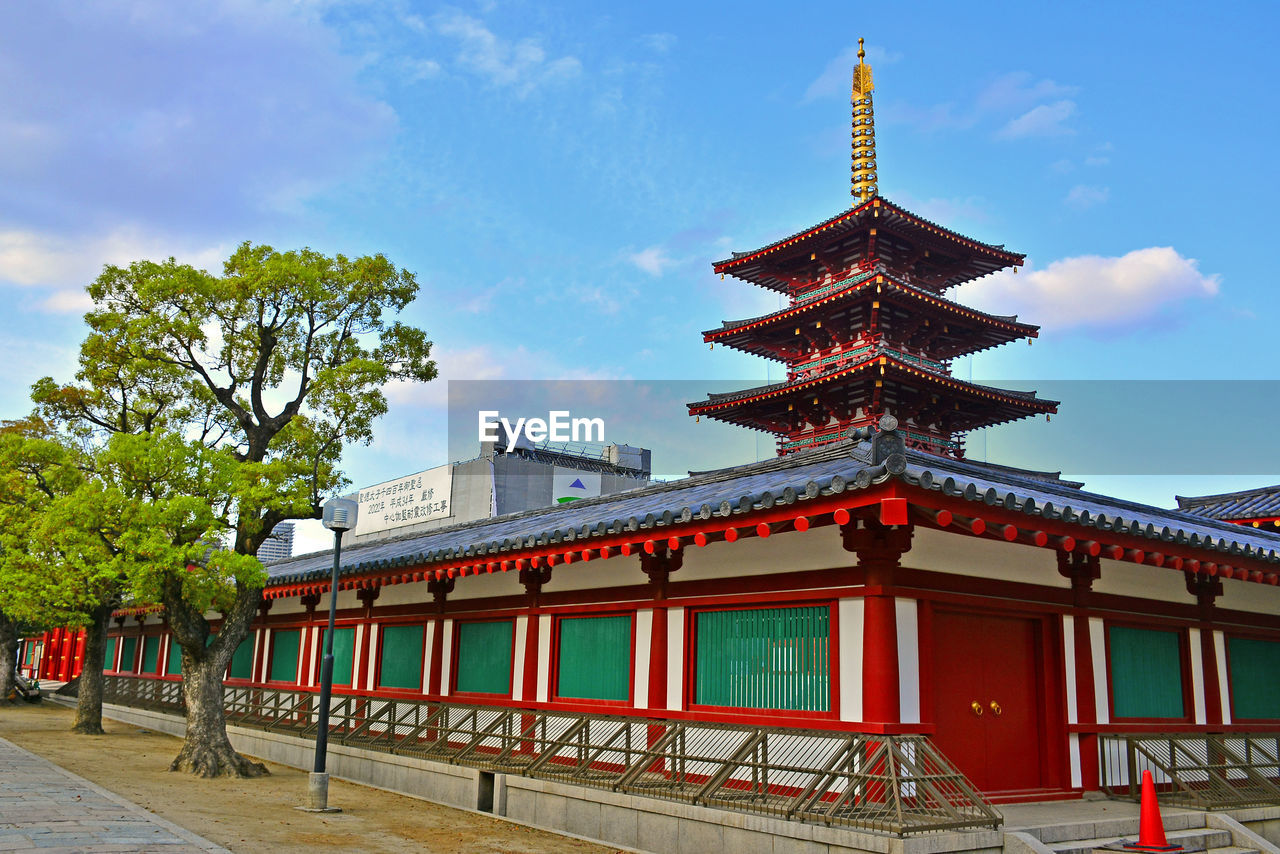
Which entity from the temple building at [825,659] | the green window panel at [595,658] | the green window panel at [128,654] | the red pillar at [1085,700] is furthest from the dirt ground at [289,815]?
the green window panel at [128,654]

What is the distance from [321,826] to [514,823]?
8.14 ft

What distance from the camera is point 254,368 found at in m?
18.3

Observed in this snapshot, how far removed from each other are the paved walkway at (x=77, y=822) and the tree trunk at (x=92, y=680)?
11124 mm

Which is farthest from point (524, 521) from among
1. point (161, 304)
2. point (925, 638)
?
point (925, 638)

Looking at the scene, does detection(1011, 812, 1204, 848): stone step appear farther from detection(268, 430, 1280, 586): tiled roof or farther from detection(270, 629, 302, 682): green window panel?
detection(270, 629, 302, 682): green window panel

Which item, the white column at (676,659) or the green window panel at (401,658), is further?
the green window panel at (401,658)

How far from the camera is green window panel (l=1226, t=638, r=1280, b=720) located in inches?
568

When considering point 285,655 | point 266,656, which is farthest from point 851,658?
point 266,656

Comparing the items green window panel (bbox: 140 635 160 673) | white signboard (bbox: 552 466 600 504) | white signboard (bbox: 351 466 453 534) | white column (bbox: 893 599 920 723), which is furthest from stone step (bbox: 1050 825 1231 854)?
white signboard (bbox: 351 466 453 534)

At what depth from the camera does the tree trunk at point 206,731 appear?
653 inches

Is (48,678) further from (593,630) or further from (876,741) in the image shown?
(876,741)

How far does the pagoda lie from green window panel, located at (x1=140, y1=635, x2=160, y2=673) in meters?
20.8

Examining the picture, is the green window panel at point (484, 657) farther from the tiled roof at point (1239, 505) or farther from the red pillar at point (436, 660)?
the tiled roof at point (1239, 505)

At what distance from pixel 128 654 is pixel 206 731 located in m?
23.1
